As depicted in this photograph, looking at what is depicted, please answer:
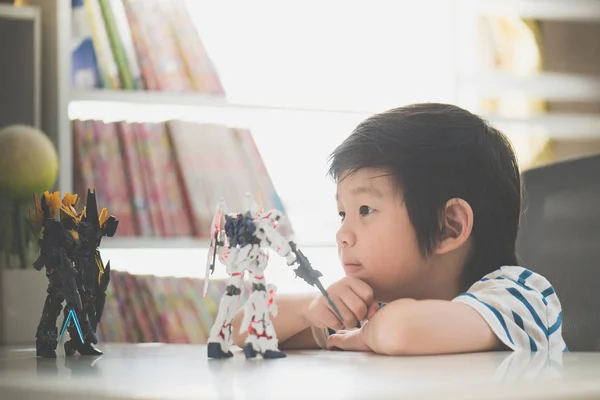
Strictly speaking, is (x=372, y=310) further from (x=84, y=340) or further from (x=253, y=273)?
(x=84, y=340)

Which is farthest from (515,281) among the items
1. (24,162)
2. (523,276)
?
(24,162)

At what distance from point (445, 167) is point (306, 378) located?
2.01 ft

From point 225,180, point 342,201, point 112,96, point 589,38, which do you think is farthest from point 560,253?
point 589,38

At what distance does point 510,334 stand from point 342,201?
306 millimetres

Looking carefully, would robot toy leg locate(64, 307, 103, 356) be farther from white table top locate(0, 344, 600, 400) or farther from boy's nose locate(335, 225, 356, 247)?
boy's nose locate(335, 225, 356, 247)

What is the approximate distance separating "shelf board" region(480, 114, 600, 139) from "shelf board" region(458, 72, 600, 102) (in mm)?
66

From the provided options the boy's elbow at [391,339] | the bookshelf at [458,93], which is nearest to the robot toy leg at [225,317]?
the boy's elbow at [391,339]

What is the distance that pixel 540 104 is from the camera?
104 inches

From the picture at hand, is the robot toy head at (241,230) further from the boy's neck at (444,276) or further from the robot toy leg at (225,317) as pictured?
the boy's neck at (444,276)

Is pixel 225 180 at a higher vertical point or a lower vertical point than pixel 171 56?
lower

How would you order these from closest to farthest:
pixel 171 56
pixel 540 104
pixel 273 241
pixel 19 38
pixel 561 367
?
pixel 561 367 < pixel 273 241 < pixel 19 38 < pixel 171 56 < pixel 540 104

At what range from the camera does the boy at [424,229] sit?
0.91 m

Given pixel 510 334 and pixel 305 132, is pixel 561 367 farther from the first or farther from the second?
pixel 305 132

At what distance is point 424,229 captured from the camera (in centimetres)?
104
